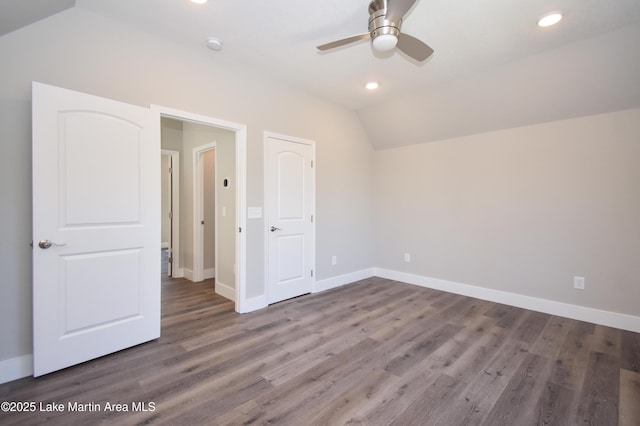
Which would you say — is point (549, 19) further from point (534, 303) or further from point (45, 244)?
point (45, 244)

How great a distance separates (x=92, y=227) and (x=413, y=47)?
9.32 ft

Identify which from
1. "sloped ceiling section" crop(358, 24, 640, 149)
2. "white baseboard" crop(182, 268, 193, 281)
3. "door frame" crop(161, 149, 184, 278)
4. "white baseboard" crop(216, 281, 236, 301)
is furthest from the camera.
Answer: "door frame" crop(161, 149, 184, 278)

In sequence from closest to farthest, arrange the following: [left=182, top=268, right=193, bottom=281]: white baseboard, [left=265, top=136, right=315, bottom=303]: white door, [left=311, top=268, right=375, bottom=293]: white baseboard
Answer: [left=265, top=136, right=315, bottom=303]: white door < [left=311, top=268, right=375, bottom=293]: white baseboard < [left=182, top=268, right=193, bottom=281]: white baseboard

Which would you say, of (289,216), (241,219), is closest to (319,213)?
(289,216)

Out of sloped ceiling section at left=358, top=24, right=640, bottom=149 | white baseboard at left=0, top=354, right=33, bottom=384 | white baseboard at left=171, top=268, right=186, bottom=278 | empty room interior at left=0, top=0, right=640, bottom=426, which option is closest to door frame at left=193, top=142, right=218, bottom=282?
empty room interior at left=0, top=0, right=640, bottom=426

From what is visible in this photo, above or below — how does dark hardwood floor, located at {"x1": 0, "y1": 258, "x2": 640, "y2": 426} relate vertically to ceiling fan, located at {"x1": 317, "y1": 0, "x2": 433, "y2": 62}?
below

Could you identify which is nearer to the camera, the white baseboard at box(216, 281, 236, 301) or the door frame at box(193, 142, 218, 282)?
the white baseboard at box(216, 281, 236, 301)

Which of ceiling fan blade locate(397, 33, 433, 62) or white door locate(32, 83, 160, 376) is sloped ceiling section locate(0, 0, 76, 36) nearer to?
white door locate(32, 83, 160, 376)

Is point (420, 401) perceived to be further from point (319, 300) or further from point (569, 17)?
point (569, 17)

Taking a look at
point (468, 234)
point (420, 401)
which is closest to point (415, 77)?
point (468, 234)

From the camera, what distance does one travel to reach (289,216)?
12.4 ft

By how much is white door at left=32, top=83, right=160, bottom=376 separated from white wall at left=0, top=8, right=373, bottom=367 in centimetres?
18

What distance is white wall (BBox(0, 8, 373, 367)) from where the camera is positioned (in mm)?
2010

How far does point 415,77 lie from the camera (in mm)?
3357
